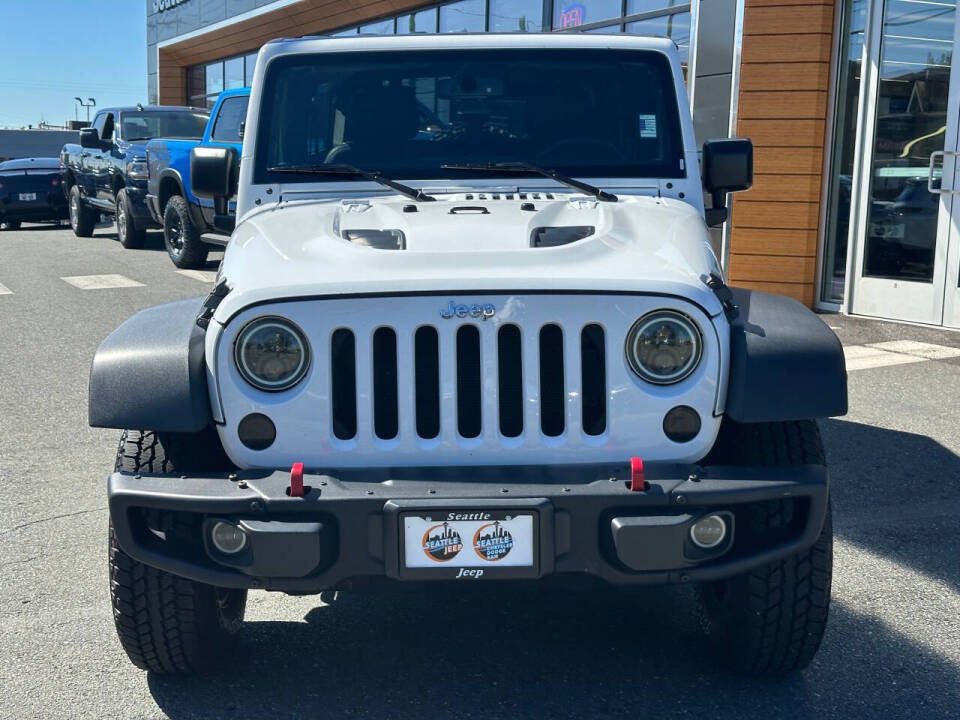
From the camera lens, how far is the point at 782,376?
2936 mm

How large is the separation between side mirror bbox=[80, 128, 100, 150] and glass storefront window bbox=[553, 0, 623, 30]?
616 cm

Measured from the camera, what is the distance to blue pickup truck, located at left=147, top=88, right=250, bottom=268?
41.8 ft

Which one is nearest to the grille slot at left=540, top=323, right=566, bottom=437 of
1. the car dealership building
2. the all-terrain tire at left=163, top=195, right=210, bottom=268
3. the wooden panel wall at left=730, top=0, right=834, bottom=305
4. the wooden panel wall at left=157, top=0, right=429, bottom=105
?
the car dealership building

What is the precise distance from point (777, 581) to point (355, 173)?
195 centimetres

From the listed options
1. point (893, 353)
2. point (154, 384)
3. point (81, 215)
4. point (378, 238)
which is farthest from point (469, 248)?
point (81, 215)

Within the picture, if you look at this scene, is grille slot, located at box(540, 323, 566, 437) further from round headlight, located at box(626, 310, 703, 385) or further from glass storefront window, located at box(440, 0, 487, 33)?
glass storefront window, located at box(440, 0, 487, 33)

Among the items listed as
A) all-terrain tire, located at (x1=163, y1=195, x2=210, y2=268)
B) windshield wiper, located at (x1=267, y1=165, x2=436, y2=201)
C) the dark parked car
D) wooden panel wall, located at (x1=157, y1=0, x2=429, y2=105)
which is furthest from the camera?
the dark parked car

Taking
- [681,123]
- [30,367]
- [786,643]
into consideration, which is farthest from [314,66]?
[30,367]

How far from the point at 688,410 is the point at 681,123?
5.54 feet

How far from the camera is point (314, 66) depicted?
4398mm

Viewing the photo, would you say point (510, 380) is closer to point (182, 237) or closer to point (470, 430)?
point (470, 430)

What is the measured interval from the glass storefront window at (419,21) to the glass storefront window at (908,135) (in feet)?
27.5

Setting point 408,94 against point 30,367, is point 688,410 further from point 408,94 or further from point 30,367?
point 30,367

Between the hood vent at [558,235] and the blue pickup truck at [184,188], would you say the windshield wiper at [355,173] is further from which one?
the blue pickup truck at [184,188]
